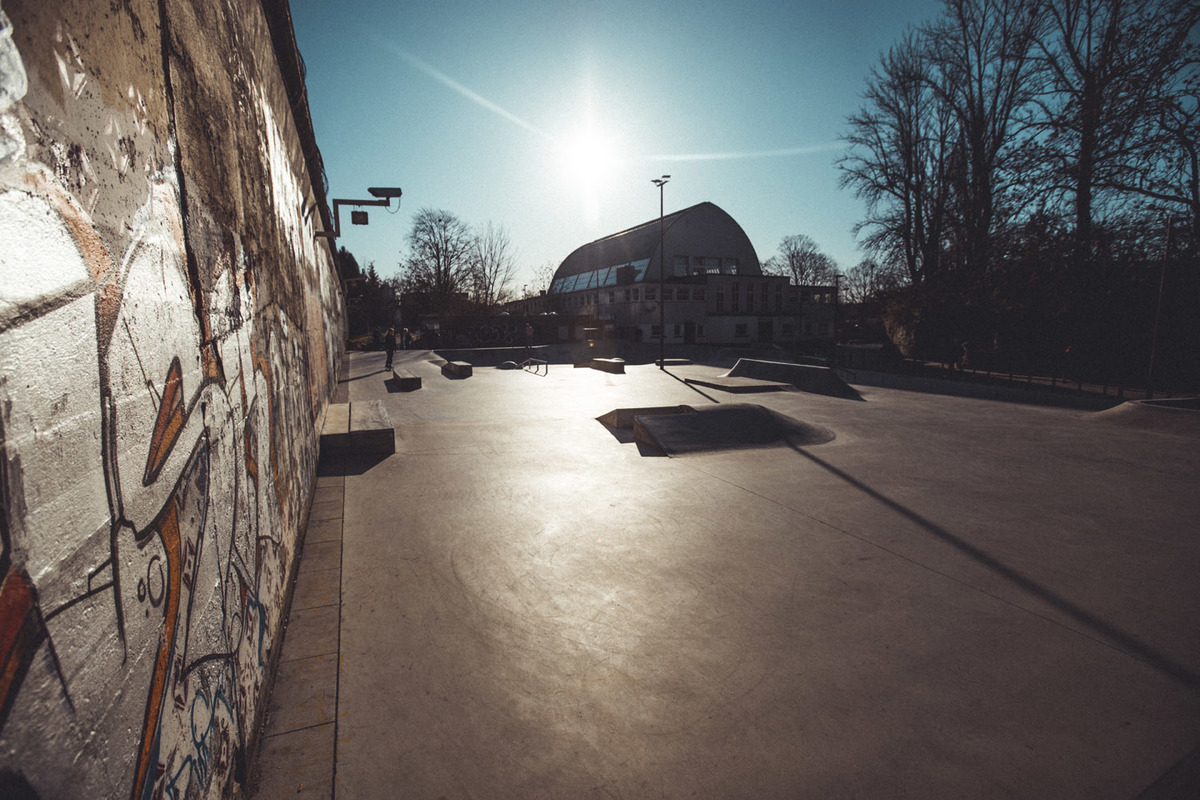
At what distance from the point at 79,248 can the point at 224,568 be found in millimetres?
1516

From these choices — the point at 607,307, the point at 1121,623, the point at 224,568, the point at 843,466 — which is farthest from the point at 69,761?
the point at 607,307

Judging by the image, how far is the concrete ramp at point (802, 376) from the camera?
14.5 m

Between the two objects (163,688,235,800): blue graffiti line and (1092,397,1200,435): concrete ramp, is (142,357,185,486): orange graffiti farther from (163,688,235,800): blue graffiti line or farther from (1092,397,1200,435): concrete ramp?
(1092,397,1200,435): concrete ramp

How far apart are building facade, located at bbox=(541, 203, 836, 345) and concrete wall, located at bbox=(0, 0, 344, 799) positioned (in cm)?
4158

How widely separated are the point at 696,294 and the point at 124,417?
47.7 m

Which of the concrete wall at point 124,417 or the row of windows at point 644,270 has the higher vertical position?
the row of windows at point 644,270

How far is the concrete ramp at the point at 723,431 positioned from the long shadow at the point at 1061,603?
8.74 feet

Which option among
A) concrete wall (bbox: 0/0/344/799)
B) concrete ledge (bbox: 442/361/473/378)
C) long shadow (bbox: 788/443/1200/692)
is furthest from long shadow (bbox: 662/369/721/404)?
concrete wall (bbox: 0/0/344/799)

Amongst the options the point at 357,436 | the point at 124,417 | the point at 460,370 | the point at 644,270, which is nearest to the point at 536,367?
the point at 460,370

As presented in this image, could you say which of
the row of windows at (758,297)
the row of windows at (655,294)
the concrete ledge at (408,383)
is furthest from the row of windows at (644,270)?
the concrete ledge at (408,383)

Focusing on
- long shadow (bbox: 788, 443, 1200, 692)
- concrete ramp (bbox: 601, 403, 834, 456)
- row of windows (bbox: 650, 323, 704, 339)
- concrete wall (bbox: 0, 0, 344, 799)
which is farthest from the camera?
row of windows (bbox: 650, 323, 704, 339)

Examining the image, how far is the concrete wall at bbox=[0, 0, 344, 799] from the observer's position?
92 centimetres

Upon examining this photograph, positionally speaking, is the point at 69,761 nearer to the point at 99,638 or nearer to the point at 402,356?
the point at 99,638

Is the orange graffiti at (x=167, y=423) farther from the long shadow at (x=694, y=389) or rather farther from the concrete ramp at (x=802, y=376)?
the concrete ramp at (x=802, y=376)
